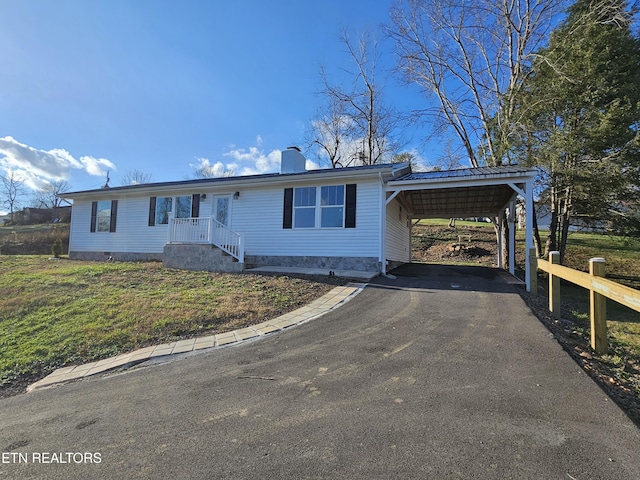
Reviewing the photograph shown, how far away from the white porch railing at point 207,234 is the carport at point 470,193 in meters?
5.08

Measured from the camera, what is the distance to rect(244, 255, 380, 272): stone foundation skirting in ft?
31.6

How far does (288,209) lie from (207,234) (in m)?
2.89

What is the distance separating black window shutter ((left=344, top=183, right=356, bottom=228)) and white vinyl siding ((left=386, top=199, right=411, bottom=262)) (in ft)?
5.81

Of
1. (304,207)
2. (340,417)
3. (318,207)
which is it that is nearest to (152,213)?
(304,207)

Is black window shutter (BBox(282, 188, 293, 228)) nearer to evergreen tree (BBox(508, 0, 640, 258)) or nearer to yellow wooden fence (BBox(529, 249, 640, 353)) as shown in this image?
yellow wooden fence (BBox(529, 249, 640, 353))

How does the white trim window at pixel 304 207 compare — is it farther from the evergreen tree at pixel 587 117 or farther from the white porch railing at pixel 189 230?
the evergreen tree at pixel 587 117

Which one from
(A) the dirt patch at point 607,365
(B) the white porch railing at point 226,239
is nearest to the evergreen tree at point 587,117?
(A) the dirt patch at point 607,365

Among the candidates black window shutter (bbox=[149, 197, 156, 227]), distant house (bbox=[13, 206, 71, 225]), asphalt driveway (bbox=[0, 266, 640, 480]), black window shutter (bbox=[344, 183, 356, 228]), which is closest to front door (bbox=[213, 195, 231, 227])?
black window shutter (bbox=[149, 197, 156, 227])

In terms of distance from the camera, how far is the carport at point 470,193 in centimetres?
817

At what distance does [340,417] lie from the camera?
231 centimetres

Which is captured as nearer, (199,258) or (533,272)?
(533,272)

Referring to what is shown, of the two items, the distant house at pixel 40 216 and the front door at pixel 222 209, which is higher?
the distant house at pixel 40 216

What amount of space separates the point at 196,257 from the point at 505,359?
9.40 meters

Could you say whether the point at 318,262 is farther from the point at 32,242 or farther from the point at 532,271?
the point at 32,242
